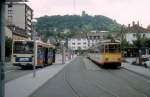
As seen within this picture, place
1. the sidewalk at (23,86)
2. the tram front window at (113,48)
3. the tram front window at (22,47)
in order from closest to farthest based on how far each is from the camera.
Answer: the sidewalk at (23,86)
the tram front window at (22,47)
the tram front window at (113,48)

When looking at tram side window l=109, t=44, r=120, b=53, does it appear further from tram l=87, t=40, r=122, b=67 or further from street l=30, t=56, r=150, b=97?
street l=30, t=56, r=150, b=97

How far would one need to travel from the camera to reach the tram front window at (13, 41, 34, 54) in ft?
145

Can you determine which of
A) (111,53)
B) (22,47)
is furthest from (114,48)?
(22,47)

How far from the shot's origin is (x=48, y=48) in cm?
5431

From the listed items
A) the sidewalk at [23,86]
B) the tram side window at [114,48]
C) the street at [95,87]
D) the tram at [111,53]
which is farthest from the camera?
the tram side window at [114,48]

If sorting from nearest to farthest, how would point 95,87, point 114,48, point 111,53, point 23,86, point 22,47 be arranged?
point 23,86 → point 95,87 → point 22,47 → point 111,53 → point 114,48

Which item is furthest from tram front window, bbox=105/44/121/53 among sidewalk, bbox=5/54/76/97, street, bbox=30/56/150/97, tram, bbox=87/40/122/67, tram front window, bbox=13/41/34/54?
sidewalk, bbox=5/54/76/97

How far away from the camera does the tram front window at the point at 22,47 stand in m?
44.3

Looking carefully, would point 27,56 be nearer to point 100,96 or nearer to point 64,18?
point 100,96

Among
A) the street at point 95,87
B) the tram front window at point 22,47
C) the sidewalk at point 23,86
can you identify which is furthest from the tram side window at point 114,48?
the sidewalk at point 23,86

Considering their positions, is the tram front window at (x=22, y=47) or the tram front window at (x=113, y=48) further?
the tram front window at (x=113, y=48)

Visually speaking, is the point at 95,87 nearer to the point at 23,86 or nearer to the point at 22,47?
the point at 23,86

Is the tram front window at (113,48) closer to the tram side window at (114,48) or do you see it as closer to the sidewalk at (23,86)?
the tram side window at (114,48)

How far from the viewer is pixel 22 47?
4450cm
